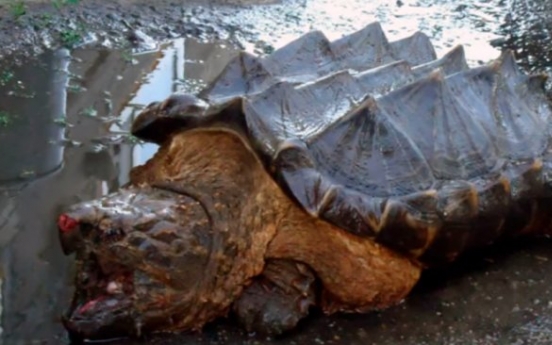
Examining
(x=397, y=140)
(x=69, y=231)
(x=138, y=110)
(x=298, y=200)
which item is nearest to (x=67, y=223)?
(x=69, y=231)

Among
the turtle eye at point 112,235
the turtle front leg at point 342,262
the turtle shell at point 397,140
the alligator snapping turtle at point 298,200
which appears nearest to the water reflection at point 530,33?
the turtle shell at point 397,140

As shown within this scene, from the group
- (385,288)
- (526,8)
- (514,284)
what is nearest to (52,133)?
(385,288)

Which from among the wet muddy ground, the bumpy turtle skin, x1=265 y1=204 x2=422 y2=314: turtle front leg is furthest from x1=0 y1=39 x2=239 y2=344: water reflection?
x1=265 y1=204 x2=422 y2=314: turtle front leg

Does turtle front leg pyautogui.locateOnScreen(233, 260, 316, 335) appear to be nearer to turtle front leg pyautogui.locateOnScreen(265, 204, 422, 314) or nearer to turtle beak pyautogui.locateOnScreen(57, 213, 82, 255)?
turtle front leg pyautogui.locateOnScreen(265, 204, 422, 314)

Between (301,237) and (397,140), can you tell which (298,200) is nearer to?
(301,237)

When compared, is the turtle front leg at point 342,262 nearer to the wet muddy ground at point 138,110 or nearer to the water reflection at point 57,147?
the wet muddy ground at point 138,110

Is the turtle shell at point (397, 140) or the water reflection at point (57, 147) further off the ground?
the turtle shell at point (397, 140)
